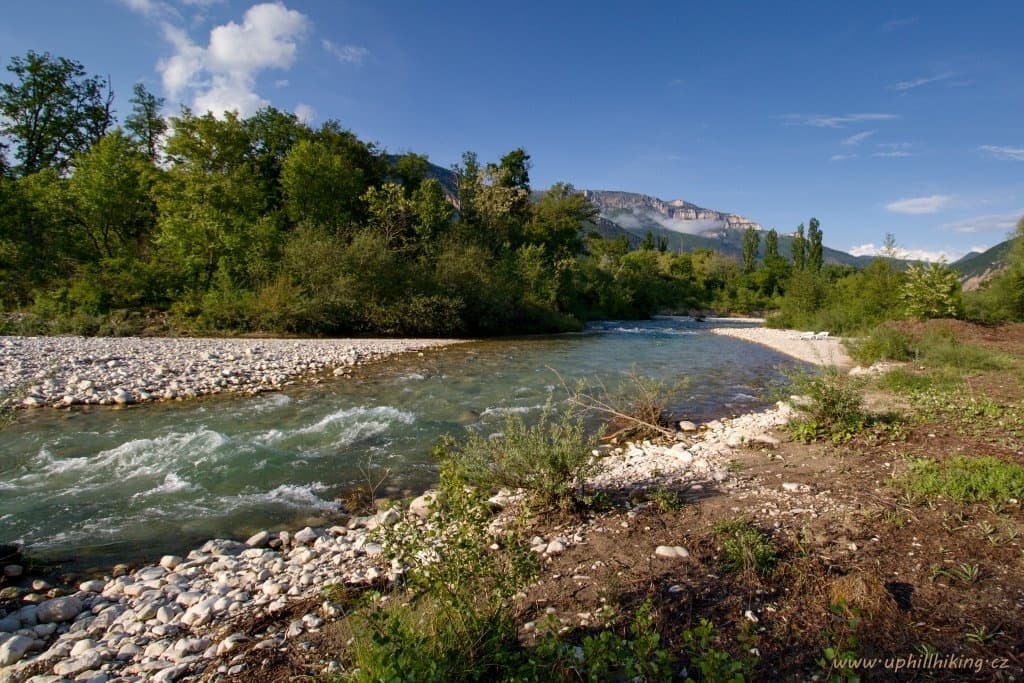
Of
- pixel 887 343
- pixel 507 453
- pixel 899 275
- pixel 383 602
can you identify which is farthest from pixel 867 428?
pixel 899 275

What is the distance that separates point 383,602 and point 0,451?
7812 mm

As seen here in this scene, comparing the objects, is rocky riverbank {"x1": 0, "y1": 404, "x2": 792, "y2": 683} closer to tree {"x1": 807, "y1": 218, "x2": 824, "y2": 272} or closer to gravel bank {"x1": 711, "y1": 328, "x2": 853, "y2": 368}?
gravel bank {"x1": 711, "y1": 328, "x2": 853, "y2": 368}

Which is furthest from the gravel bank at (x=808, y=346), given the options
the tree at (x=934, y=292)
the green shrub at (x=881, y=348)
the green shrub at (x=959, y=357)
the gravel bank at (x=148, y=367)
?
the gravel bank at (x=148, y=367)

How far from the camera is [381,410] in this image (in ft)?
34.7

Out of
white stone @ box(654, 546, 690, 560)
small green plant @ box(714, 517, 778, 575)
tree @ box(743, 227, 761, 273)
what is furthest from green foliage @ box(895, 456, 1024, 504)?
tree @ box(743, 227, 761, 273)

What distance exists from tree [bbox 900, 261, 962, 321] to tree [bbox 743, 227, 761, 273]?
7865 centimetres

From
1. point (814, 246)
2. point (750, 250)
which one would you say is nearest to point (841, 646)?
point (814, 246)

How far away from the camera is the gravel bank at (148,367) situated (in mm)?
10531

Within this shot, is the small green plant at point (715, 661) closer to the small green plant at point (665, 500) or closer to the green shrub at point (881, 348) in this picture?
the small green plant at point (665, 500)

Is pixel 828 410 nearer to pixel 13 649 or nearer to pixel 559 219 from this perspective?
pixel 13 649

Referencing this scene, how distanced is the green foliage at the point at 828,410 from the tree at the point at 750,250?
98.5 metres

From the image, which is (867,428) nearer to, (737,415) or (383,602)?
(737,415)

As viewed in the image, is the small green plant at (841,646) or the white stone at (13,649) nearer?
the small green plant at (841,646)

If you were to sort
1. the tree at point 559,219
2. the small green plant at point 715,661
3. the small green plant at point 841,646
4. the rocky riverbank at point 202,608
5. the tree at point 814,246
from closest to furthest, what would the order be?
the small green plant at point 715,661
the small green plant at point 841,646
the rocky riverbank at point 202,608
the tree at point 559,219
the tree at point 814,246
